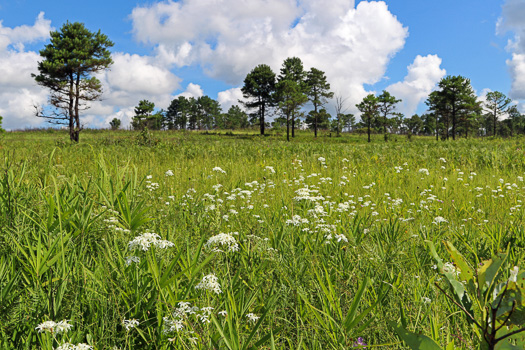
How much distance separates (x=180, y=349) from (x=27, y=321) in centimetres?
87

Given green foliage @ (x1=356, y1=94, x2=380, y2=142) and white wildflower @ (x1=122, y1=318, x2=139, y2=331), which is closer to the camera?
white wildflower @ (x1=122, y1=318, x2=139, y2=331)

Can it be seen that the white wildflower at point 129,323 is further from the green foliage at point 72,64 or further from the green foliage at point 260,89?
the green foliage at point 260,89

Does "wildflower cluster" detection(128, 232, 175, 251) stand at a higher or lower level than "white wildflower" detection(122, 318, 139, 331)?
higher

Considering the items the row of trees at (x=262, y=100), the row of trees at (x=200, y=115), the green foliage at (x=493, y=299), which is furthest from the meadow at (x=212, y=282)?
the row of trees at (x=200, y=115)

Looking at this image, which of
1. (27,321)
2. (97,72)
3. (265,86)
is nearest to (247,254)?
(27,321)

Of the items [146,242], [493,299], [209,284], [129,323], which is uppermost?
[493,299]

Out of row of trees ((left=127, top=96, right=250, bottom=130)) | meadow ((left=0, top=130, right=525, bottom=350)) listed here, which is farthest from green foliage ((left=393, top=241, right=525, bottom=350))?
row of trees ((left=127, top=96, right=250, bottom=130))

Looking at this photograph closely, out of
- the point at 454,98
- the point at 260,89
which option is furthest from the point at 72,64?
the point at 454,98

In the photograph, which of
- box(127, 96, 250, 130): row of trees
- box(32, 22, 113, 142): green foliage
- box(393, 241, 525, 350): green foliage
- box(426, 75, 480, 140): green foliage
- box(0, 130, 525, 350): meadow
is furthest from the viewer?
box(127, 96, 250, 130): row of trees

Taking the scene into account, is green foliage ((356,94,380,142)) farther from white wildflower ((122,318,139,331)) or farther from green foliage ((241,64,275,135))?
white wildflower ((122,318,139,331))

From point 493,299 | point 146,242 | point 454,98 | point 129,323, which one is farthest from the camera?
point 454,98

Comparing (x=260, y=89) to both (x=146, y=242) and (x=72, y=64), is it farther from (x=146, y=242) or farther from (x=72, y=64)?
(x=146, y=242)

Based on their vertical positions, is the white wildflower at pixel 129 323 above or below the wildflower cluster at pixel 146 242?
below

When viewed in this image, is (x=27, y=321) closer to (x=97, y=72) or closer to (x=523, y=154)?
(x=523, y=154)
